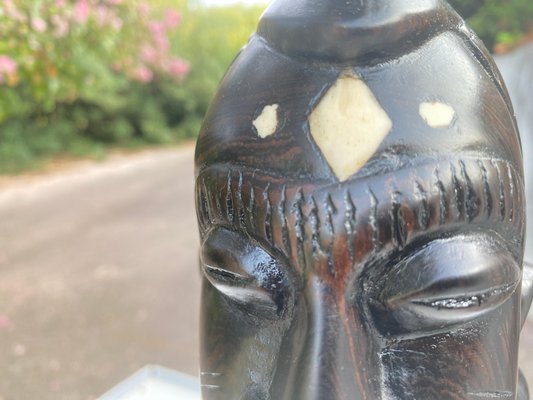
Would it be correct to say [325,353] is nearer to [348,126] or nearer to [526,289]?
[348,126]

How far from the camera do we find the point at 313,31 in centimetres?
84

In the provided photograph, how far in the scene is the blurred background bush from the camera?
115 inches

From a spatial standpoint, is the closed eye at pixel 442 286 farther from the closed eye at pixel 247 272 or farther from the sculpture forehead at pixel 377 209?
the closed eye at pixel 247 272

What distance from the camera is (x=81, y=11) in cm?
344

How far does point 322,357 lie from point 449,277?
0.20 metres

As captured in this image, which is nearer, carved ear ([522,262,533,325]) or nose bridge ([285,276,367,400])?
nose bridge ([285,276,367,400])

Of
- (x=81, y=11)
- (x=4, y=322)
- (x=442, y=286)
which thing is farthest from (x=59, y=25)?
(x=442, y=286)

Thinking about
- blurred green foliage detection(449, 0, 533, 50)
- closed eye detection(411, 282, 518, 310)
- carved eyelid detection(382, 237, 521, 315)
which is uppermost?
blurred green foliage detection(449, 0, 533, 50)

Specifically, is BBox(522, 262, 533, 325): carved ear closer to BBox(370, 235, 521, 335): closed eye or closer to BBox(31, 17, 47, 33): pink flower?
BBox(370, 235, 521, 335): closed eye

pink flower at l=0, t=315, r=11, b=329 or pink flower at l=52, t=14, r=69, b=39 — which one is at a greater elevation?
pink flower at l=52, t=14, r=69, b=39

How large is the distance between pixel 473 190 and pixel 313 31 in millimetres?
314

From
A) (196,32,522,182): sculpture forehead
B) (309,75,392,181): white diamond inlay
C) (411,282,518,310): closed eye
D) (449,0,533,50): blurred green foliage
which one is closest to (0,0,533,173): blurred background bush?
(449,0,533,50): blurred green foliage

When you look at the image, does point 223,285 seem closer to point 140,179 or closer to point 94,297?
point 94,297

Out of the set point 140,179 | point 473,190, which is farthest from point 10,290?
point 473,190
